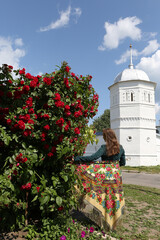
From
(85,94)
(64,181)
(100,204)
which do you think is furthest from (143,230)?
(85,94)

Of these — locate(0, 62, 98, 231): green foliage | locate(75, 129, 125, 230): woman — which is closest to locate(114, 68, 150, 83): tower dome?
locate(75, 129, 125, 230): woman

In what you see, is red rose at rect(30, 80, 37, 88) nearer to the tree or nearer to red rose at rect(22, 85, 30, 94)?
red rose at rect(22, 85, 30, 94)

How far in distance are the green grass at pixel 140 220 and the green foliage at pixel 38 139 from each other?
1.49 metres

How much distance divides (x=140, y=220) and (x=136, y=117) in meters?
20.3

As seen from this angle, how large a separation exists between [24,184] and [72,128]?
3.41ft

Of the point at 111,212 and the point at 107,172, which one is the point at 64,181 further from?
the point at 111,212

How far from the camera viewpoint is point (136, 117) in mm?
24250

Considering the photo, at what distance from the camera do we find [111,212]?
370cm

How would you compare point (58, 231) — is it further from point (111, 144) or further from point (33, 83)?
point (33, 83)

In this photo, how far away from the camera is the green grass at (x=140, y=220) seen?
3865mm

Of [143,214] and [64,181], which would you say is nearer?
[64,181]

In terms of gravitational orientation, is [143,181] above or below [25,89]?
below

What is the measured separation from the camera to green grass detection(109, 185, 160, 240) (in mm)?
3865

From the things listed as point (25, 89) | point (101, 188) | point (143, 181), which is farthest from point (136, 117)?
point (25, 89)
